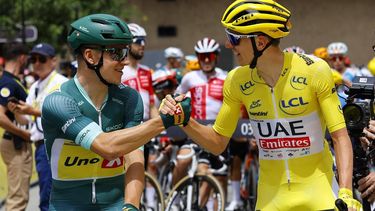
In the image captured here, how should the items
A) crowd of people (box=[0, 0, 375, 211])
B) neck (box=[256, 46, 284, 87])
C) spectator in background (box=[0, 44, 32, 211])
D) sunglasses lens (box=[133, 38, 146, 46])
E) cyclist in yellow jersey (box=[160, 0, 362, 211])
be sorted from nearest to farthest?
crowd of people (box=[0, 0, 375, 211]) < cyclist in yellow jersey (box=[160, 0, 362, 211]) < neck (box=[256, 46, 284, 87]) < spectator in background (box=[0, 44, 32, 211]) < sunglasses lens (box=[133, 38, 146, 46])

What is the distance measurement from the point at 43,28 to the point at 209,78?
2092 centimetres

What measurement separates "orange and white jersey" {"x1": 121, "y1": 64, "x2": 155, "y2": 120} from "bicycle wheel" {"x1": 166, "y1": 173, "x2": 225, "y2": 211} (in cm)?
102

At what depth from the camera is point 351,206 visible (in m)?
4.10

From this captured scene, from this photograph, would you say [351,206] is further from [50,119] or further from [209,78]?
[209,78]

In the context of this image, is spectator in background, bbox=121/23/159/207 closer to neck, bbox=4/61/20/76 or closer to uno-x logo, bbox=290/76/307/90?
neck, bbox=4/61/20/76

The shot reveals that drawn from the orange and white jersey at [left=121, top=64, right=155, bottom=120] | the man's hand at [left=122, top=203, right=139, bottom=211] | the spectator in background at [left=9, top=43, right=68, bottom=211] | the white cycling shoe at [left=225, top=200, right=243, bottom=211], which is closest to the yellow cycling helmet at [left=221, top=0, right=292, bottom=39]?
the man's hand at [left=122, top=203, right=139, bottom=211]

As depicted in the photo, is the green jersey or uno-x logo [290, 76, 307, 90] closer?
the green jersey

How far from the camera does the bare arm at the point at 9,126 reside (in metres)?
8.53

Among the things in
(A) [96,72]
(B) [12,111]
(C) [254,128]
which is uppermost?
(A) [96,72]

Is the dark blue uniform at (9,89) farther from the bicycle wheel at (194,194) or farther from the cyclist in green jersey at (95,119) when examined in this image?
the cyclist in green jersey at (95,119)

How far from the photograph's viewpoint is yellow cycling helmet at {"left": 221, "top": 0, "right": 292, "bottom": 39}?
459 cm

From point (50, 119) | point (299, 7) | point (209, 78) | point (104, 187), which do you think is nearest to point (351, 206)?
point (104, 187)

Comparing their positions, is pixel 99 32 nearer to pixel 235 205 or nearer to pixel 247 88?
pixel 247 88

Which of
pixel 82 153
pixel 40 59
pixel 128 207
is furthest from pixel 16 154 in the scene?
pixel 128 207
